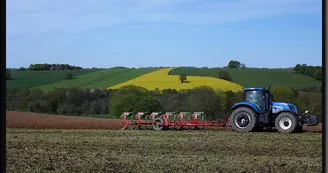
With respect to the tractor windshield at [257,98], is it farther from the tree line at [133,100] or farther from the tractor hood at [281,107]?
the tree line at [133,100]

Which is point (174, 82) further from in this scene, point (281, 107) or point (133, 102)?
point (281, 107)

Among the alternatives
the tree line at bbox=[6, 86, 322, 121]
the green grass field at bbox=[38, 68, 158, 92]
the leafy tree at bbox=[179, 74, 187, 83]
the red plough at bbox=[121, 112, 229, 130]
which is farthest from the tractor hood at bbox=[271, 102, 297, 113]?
the green grass field at bbox=[38, 68, 158, 92]

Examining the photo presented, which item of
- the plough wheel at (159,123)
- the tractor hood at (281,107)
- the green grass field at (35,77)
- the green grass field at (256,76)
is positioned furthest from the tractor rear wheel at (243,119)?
the green grass field at (35,77)

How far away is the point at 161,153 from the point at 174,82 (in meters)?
11.4

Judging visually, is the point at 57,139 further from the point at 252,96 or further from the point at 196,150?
the point at 252,96

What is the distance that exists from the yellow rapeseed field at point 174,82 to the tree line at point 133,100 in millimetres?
1262

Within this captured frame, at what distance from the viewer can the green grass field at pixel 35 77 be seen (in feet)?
49.8

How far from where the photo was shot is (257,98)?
44.6 feet

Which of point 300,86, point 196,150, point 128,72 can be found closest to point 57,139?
point 196,150

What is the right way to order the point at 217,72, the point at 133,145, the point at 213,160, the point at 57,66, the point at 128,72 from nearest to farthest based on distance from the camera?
the point at 213,160 → the point at 133,145 → the point at 57,66 → the point at 217,72 → the point at 128,72

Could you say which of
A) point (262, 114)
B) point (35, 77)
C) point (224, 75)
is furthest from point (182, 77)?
point (262, 114)

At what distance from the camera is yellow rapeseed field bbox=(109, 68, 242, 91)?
19.0 m

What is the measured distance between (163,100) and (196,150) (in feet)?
23.8

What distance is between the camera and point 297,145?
396 inches
